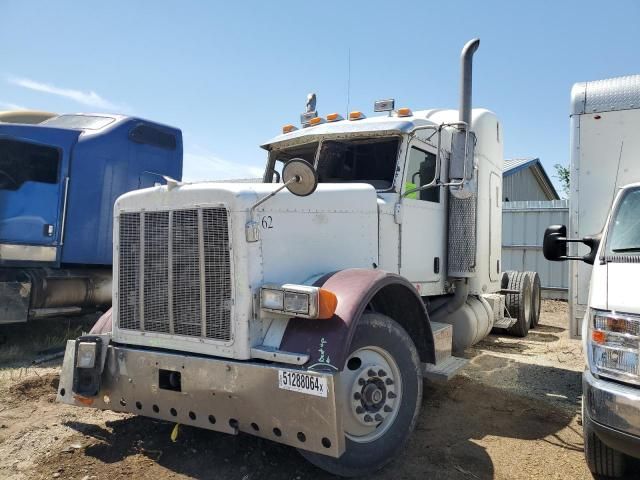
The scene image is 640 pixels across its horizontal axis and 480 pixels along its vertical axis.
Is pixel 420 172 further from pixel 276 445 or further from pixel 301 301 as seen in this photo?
pixel 276 445

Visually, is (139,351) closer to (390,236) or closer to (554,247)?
(390,236)

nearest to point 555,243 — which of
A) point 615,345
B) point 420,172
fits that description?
point 615,345

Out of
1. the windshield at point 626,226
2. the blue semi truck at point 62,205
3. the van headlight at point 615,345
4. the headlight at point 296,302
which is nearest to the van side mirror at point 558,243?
the windshield at point 626,226

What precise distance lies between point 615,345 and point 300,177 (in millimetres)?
2073

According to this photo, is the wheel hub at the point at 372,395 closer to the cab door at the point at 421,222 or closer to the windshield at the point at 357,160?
the cab door at the point at 421,222

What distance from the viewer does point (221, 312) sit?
3293mm

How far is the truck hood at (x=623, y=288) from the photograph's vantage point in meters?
2.88

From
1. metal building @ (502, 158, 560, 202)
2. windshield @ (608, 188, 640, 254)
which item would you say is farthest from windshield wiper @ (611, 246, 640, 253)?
metal building @ (502, 158, 560, 202)

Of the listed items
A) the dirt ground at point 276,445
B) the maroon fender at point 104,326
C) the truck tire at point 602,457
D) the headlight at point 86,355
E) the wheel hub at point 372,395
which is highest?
the maroon fender at point 104,326

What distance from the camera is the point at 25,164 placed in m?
7.30

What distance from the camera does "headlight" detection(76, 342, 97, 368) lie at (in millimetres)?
3664

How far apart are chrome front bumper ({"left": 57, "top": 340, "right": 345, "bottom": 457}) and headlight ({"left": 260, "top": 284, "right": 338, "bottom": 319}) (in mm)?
351

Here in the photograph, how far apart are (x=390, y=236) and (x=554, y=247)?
1349mm

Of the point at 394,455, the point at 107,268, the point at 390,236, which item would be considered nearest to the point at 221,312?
the point at 394,455
